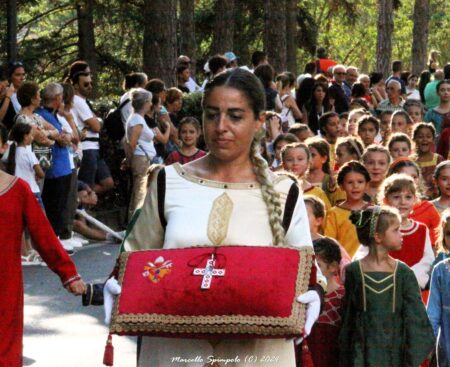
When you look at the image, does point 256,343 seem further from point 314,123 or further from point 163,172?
point 314,123

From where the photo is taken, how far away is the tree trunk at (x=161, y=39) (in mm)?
20938

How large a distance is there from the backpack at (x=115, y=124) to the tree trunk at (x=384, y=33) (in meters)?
18.9

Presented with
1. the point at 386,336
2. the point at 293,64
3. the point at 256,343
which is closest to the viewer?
the point at 256,343

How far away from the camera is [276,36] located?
29.5 m

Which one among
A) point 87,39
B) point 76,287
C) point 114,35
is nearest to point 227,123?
point 76,287

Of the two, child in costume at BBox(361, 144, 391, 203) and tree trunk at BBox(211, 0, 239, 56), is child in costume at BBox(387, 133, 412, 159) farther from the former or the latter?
tree trunk at BBox(211, 0, 239, 56)

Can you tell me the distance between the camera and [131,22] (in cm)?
3250

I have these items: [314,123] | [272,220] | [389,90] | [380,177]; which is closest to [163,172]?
[272,220]

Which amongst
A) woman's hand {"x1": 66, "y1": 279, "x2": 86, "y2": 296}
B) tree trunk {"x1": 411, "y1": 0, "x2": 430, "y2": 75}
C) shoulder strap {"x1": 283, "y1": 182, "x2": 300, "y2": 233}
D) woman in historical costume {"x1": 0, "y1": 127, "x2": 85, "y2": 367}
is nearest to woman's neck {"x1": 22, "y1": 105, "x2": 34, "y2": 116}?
woman in historical costume {"x1": 0, "y1": 127, "x2": 85, "y2": 367}

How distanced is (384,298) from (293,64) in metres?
29.4

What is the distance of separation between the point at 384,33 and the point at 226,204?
30.8 metres

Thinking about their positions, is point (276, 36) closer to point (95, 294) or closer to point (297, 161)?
point (297, 161)

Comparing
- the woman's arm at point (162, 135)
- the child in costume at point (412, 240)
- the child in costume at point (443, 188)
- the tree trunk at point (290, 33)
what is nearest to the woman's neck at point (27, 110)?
the woman's arm at point (162, 135)

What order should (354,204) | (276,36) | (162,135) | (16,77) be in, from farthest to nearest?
(276,36) < (162,135) < (16,77) < (354,204)
